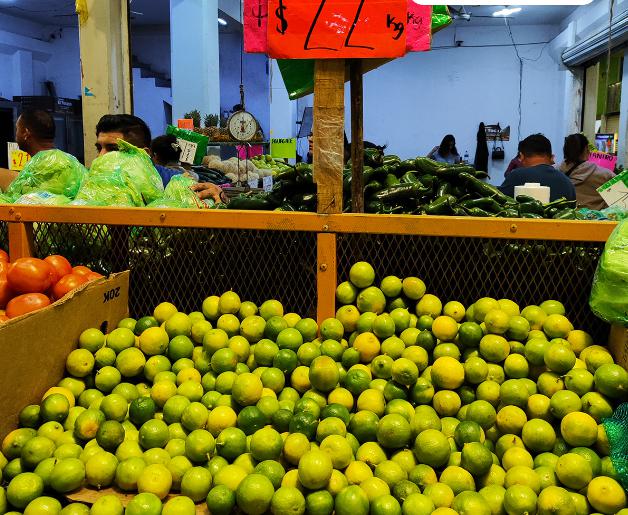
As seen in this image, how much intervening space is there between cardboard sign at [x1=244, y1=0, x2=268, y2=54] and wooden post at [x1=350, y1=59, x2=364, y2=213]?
37 centimetres

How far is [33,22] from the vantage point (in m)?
15.9

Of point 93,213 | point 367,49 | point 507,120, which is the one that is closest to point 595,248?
point 367,49

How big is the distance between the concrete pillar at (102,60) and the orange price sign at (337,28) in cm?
358

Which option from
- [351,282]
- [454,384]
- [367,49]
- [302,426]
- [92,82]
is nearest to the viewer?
[302,426]

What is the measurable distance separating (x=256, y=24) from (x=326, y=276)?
97 centimetres

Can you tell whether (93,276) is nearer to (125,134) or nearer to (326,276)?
(326,276)

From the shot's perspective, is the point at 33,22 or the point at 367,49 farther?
the point at 33,22

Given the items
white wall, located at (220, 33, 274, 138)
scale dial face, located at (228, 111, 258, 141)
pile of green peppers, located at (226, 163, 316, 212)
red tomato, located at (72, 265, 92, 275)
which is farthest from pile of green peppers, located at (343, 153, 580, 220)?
white wall, located at (220, 33, 274, 138)

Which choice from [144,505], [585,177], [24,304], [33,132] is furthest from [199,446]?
[585,177]

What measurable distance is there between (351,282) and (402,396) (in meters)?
0.49

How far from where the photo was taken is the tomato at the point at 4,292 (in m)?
2.11

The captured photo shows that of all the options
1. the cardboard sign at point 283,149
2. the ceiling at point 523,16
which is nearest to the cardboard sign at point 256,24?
the cardboard sign at point 283,149

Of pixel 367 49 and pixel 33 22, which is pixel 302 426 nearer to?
pixel 367 49

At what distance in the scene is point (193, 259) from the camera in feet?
7.62
